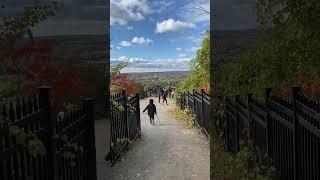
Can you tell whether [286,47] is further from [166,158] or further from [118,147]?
[118,147]

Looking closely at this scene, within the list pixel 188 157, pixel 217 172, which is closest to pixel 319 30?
pixel 217 172

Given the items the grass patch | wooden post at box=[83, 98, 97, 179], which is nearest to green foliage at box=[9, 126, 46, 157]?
wooden post at box=[83, 98, 97, 179]

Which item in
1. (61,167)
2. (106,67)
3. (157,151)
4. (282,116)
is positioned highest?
(106,67)

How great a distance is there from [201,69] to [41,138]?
8.09 m

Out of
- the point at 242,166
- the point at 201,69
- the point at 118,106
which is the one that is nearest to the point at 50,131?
the point at 242,166

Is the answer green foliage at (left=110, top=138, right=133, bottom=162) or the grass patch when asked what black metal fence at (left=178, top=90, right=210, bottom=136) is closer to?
the grass patch

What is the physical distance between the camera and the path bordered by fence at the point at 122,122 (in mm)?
7430

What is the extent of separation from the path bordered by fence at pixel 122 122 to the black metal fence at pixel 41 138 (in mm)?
2519

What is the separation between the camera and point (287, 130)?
162 inches

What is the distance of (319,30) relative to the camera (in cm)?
348

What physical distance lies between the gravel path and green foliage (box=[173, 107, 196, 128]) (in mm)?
1656

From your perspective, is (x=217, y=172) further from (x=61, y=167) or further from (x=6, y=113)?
(x=6, y=113)

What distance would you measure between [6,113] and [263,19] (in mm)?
2621

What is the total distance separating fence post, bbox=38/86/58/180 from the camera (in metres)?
3.22
